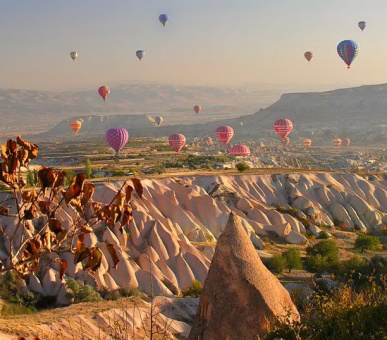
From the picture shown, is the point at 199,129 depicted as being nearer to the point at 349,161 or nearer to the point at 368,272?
the point at 349,161

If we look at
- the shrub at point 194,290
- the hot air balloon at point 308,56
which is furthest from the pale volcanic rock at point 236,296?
the hot air balloon at point 308,56

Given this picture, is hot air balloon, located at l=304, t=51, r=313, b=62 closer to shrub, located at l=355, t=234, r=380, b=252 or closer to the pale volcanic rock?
shrub, located at l=355, t=234, r=380, b=252

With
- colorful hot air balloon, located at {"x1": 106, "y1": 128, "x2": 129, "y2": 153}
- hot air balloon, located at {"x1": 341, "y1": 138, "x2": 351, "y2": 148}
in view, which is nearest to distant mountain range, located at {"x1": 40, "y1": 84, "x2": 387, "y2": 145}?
hot air balloon, located at {"x1": 341, "y1": 138, "x2": 351, "y2": 148}

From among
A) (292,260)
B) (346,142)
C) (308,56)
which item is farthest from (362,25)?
(292,260)

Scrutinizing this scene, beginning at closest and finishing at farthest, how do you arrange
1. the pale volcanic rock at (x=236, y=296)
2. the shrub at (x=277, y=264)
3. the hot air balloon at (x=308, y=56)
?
1. the pale volcanic rock at (x=236, y=296)
2. the shrub at (x=277, y=264)
3. the hot air balloon at (x=308, y=56)

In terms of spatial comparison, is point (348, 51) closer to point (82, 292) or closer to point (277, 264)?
point (277, 264)

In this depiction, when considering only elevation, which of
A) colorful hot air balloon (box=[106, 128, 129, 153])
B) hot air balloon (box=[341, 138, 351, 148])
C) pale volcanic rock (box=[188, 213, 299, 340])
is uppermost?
hot air balloon (box=[341, 138, 351, 148])

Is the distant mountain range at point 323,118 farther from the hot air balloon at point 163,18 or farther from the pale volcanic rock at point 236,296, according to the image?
the pale volcanic rock at point 236,296
